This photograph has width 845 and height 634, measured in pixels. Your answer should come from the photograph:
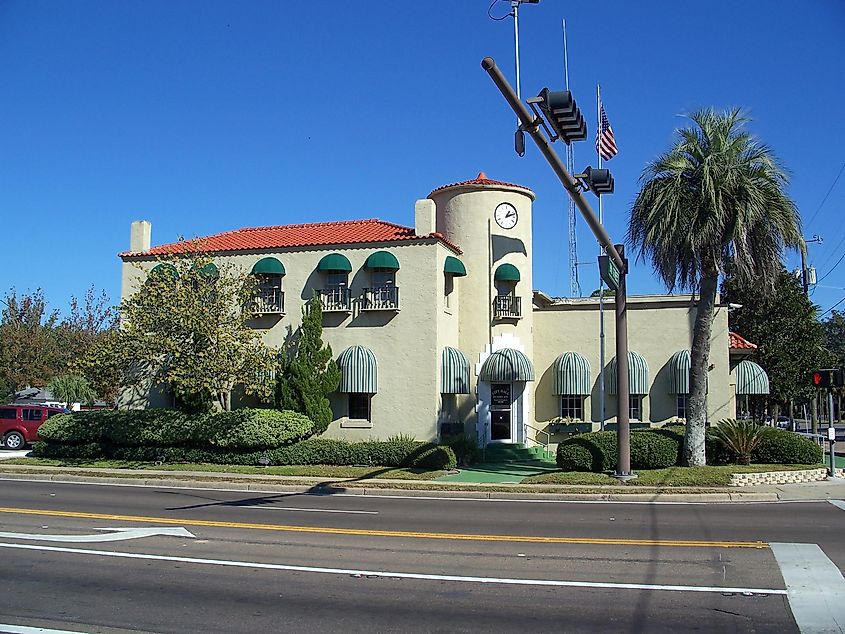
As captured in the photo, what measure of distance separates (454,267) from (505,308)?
9.83 ft

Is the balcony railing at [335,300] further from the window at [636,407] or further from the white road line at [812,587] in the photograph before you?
the white road line at [812,587]

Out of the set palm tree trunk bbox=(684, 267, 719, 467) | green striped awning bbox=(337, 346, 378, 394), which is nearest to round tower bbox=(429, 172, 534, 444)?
green striped awning bbox=(337, 346, 378, 394)

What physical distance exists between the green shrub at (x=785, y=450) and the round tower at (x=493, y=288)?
28.1 feet

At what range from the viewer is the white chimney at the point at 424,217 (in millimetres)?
28244

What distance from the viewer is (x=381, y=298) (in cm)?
2825

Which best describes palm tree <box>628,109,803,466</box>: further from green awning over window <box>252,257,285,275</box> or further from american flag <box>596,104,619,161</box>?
green awning over window <box>252,257,285,275</box>

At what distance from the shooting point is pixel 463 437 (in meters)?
27.3

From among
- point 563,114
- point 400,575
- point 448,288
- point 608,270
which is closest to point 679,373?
point 448,288

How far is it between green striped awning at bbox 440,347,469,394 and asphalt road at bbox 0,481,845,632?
1022 cm

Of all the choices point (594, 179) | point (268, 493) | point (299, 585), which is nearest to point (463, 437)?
point (268, 493)

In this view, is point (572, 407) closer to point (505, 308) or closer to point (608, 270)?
point (505, 308)

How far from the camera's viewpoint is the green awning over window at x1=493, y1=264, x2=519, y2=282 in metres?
29.8

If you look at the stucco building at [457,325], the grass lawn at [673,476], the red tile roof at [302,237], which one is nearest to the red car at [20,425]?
the stucco building at [457,325]

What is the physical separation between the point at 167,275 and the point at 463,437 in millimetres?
11282
